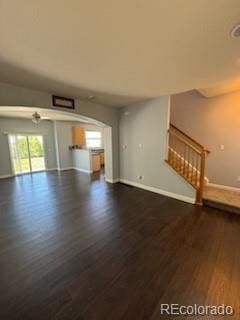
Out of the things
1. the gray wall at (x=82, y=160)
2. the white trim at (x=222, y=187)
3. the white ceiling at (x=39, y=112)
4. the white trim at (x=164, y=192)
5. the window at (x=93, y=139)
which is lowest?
the white trim at (x=164, y=192)

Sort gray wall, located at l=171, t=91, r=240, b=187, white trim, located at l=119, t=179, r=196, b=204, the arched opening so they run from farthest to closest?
the arched opening
gray wall, located at l=171, t=91, r=240, b=187
white trim, located at l=119, t=179, r=196, b=204

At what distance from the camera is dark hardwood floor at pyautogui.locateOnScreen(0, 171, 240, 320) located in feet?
5.00

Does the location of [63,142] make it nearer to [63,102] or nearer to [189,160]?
[63,102]

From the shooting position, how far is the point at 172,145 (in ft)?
15.4

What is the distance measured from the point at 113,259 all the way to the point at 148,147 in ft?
10.7

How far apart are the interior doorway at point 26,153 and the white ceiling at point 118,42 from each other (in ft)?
16.8

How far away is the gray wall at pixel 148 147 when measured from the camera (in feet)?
13.7

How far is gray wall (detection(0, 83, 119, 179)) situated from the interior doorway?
14.7 feet

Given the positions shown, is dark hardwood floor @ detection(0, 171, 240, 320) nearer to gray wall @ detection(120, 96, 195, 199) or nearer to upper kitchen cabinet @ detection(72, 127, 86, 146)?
gray wall @ detection(120, 96, 195, 199)

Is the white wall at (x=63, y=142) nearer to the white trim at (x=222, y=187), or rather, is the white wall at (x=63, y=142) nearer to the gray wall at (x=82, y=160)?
the gray wall at (x=82, y=160)

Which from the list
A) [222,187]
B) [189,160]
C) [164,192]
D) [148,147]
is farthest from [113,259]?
[222,187]

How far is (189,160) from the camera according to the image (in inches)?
175

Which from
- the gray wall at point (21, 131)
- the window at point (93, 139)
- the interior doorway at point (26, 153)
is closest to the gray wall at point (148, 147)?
the window at point (93, 139)

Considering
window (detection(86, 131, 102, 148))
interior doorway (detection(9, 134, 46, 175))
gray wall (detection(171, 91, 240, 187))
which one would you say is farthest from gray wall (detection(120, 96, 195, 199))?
interior doorway (detection(9, 134, 46, 175))
